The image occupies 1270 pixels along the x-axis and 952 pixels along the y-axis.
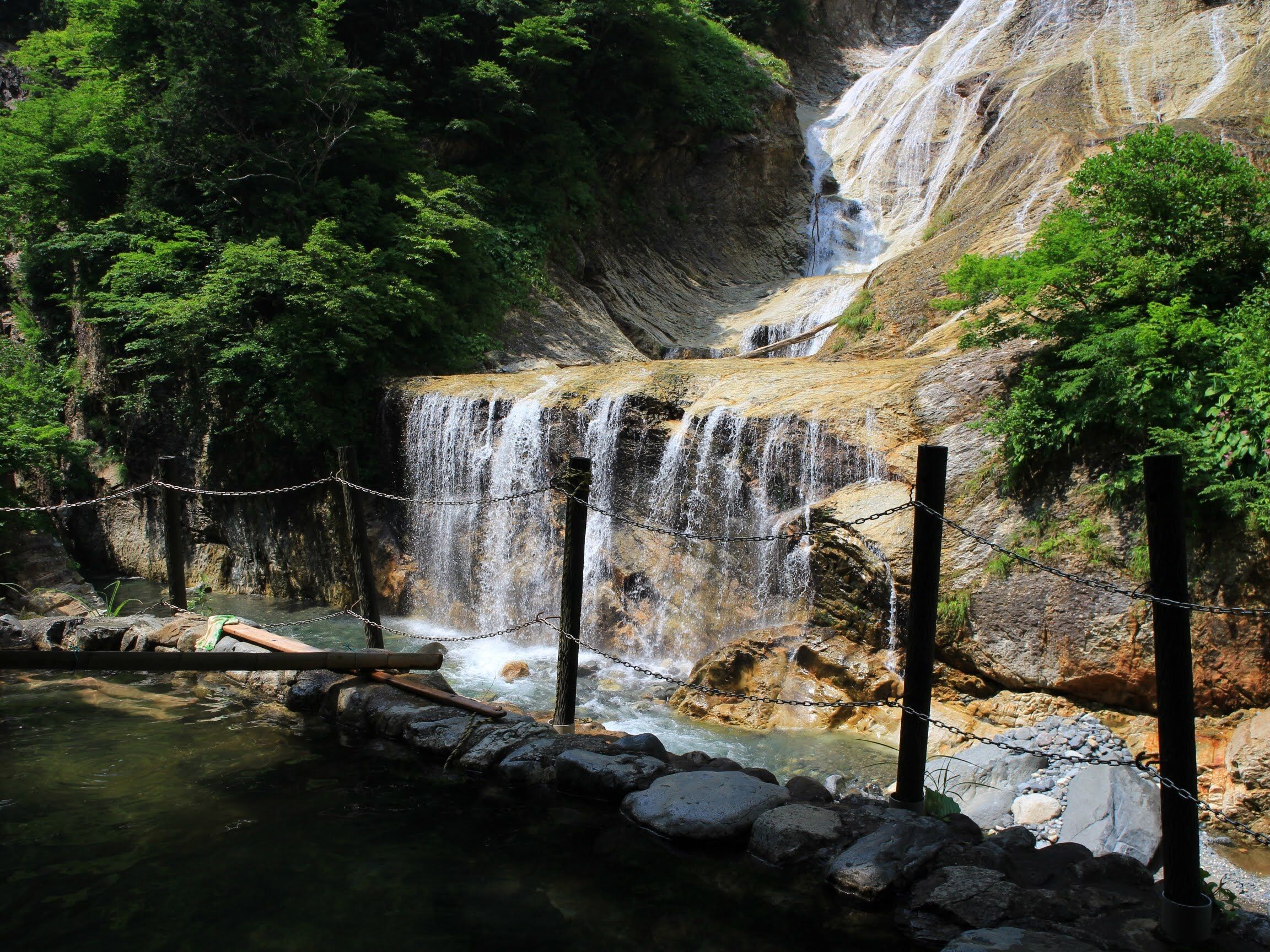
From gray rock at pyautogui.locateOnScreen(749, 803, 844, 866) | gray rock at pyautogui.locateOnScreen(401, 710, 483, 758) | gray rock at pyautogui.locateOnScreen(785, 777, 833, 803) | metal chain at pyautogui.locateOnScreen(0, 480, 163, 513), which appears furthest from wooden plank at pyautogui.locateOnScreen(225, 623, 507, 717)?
gray rock at pyautogui.locateOnScreen(749, 803, 844, 866)

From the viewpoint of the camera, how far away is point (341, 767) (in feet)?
18.3

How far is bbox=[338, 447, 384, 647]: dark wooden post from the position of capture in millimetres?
7652

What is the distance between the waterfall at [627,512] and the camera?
939 centimetres

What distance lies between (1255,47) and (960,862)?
16697mm

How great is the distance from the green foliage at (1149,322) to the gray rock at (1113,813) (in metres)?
2.06

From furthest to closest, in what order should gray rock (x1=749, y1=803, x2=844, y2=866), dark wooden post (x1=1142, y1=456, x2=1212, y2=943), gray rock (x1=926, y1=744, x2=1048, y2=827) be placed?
1. gray rock (x1=926, y1=744, x2=1048, y2=827)
2. gray rock (x1=749, y1=803, x2=844, y2=866)
3. dark wooden post (x1=1142, y1=456, x2=1212, y2=943)

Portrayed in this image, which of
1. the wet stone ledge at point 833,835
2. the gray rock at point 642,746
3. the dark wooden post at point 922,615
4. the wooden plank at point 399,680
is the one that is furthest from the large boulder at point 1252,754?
the wooden plank at point 399,680

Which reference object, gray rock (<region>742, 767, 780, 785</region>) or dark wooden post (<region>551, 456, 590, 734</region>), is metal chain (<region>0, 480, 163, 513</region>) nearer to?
dark wooden post (<region>551, 456, 590, 734</region>)

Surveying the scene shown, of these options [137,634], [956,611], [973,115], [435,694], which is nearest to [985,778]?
[956,611]

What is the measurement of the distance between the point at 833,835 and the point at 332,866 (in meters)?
2.39

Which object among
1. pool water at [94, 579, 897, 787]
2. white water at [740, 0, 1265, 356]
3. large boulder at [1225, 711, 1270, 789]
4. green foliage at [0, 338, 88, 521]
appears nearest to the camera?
large boulder at [1225, 711, 1270, 789]

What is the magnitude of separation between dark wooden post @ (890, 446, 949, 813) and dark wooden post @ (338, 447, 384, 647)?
15.1 ft

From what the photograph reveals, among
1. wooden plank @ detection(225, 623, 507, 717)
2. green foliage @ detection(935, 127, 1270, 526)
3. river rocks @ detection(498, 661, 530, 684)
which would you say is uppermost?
green foliage @ detection(935, 127, 1270, 526)

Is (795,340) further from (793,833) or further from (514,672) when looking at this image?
(793,833)
